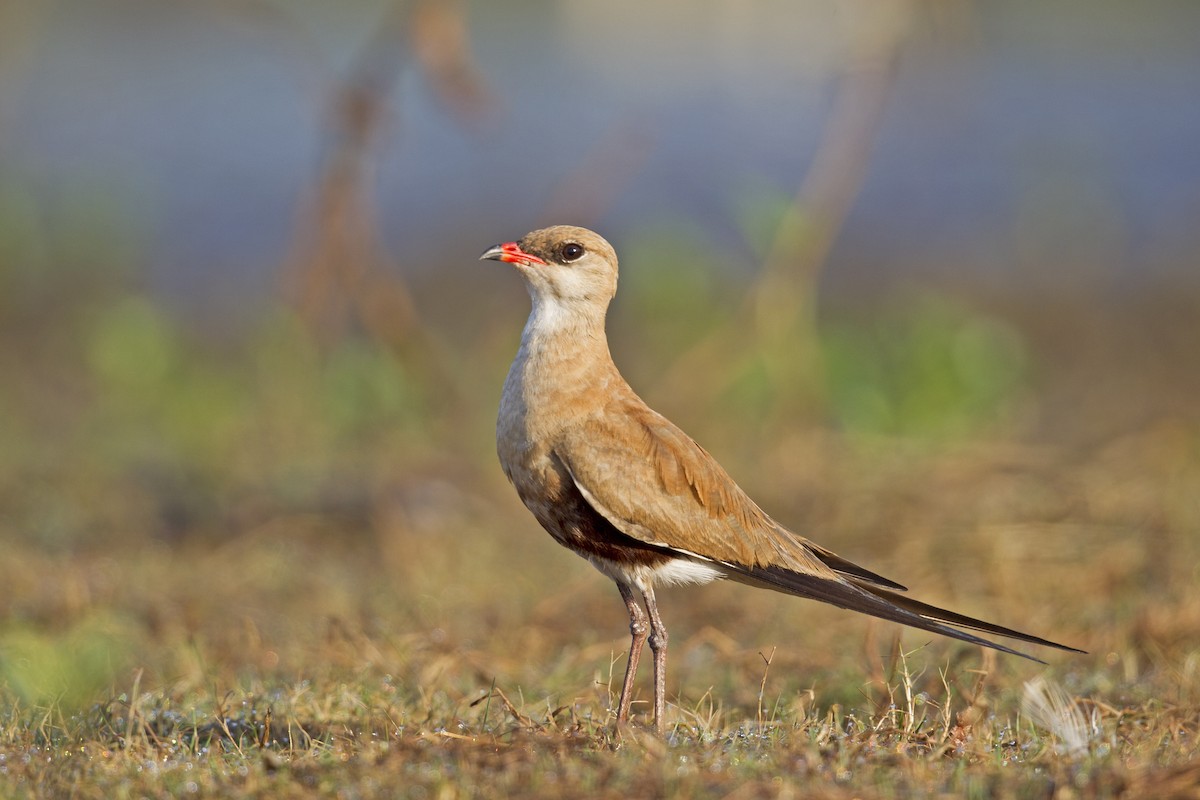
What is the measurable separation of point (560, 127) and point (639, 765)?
56.1 feet

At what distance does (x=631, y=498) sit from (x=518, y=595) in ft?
7.47

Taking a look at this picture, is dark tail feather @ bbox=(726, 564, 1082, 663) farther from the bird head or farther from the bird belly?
the bird head

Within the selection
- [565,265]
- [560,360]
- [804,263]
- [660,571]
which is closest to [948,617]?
[660,571]

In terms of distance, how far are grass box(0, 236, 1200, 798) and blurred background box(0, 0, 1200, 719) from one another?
0.03 meters

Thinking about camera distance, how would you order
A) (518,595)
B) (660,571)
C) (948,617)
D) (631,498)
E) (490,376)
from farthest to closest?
(490,376) → (518,595) → (660,571) → (631,498) → (948,617)

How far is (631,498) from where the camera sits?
12.7 ft

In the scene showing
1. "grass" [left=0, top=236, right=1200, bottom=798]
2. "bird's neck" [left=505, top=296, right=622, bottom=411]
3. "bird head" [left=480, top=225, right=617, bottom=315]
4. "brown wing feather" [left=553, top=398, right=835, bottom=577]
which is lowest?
"grass" [left=0, top=236, right=1200, bottom=798]

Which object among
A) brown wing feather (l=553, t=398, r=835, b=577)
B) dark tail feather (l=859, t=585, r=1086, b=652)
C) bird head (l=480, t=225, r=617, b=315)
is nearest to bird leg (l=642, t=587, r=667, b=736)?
brown wing feather (l=553, t=398, r=835, b=577)

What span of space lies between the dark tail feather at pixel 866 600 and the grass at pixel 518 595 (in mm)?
218

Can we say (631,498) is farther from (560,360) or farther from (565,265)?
(565,265)

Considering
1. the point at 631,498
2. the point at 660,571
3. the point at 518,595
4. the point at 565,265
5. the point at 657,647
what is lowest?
the point at 518,595

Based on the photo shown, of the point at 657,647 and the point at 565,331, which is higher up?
the point at 565,331

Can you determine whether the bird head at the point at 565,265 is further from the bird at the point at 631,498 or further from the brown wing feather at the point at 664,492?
the brown wing feather at the point at 664,492

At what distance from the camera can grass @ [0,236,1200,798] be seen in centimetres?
344
